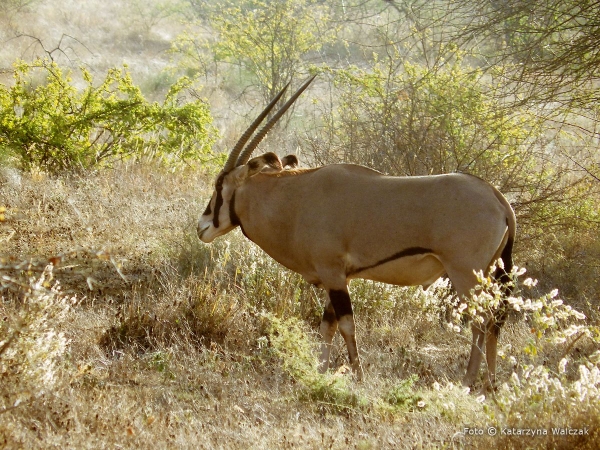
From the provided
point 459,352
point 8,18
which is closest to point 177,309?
point 459,352

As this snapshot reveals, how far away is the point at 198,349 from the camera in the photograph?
706 centimetres

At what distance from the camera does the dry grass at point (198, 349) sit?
4723 mm

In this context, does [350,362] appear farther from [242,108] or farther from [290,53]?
[242,108]

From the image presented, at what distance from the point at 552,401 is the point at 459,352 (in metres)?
3.17

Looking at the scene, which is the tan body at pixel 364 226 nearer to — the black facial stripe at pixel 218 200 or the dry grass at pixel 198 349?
Result: the black facial stripe at pixel 218 200

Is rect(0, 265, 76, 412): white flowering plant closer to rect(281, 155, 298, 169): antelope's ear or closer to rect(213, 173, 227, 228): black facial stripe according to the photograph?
rect(213, 173, 227, 228): black facial stripe

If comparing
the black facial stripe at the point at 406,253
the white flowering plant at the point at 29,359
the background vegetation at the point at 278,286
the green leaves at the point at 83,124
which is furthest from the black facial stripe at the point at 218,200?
the green leaves at the point at 83,124

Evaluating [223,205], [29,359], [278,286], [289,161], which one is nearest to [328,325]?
[278,286]

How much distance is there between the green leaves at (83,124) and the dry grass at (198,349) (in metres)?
0.57

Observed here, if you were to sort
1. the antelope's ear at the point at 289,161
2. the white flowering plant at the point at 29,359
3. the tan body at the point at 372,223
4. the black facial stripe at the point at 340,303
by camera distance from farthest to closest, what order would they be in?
1. the antelope's ear at the point at 289,161
2. the black facial stripe at the point at 340,303
3. the tan body at the point at 372,223
4. the white flowering plant at the point at 29,359

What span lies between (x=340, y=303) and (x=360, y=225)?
665 mm

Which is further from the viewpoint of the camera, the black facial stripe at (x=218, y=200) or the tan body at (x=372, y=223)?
the black facial stripe at (x=218, y=200)

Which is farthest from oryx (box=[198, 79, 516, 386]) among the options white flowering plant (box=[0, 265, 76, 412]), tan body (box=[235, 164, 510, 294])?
white flowering plant (box=[0, 265, 76, 412])

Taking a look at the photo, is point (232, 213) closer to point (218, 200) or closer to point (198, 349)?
point (218, 200)
